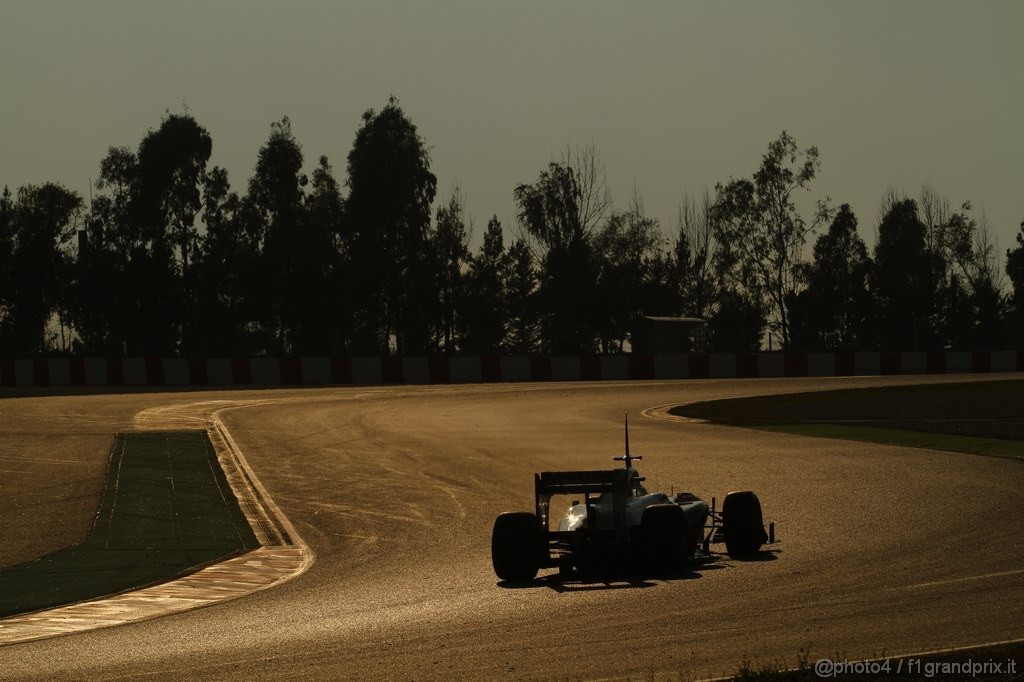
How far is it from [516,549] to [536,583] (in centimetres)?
39

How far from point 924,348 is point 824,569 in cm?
5125

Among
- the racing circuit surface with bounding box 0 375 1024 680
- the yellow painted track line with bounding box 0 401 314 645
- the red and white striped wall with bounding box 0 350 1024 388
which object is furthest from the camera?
the red and white striped wall with bounding box 0 350 1024 388

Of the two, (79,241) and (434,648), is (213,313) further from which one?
(434,648)

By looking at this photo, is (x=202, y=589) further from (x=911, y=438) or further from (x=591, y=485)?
(x=911, y=438)

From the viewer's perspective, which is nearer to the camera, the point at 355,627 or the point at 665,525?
the point at 355,627

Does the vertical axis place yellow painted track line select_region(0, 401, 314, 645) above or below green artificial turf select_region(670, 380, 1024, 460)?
below

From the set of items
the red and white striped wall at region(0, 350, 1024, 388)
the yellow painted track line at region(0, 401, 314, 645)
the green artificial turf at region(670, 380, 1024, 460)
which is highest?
the red and white striped wall at region(0, 350, 1024, 388)

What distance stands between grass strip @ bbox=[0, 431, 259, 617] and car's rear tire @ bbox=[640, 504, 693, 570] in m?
5.02

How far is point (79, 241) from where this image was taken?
7412 centimetres

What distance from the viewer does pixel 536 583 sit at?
12.4 m

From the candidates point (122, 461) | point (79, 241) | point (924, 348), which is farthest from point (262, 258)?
point (122, 461)

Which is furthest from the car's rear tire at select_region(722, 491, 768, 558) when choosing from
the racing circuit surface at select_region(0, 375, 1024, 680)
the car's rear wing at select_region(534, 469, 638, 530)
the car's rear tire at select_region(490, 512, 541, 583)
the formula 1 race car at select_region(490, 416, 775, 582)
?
the car's rear tire at select_region(490, 512, 541, 583)

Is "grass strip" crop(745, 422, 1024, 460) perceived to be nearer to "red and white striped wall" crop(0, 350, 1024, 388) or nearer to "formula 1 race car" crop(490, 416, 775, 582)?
"formula 1 race car" crop(490, 416, 775, 582)

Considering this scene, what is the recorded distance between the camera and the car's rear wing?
1255cm
